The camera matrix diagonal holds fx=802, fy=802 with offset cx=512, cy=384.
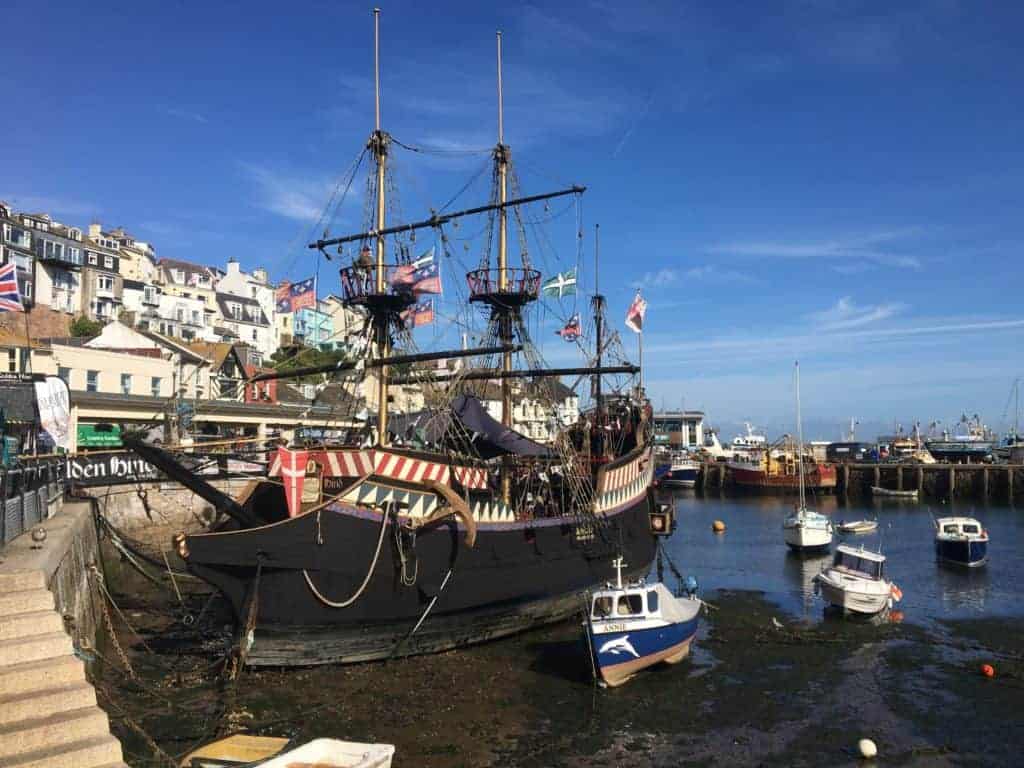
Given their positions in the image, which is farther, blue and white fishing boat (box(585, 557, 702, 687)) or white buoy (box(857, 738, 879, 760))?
blue and white fishing boat (box(585, 557, 702, 687))

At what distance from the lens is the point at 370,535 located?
19781mm

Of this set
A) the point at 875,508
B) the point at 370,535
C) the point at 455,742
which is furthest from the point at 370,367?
the point at 875,508

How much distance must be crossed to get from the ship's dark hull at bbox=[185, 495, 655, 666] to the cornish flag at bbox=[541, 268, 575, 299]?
12.0 meters

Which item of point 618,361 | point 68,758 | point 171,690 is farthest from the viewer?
point 618,361

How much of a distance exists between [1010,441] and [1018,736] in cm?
12575

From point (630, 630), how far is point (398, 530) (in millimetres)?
6157

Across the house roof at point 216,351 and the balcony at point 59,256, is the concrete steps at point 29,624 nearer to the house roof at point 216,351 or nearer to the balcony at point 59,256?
the house roof at point 216,351

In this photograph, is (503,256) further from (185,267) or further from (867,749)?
(185,267)


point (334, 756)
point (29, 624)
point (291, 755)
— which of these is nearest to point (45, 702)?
point (29, 624)

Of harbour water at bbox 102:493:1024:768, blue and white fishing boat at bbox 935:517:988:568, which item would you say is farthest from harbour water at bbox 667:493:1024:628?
harbour water at bbox 102:493:1024:768

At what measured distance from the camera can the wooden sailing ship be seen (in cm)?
1875

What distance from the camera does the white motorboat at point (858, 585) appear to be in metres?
26.7

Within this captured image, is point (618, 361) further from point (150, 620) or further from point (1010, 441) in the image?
point (1010, 441)

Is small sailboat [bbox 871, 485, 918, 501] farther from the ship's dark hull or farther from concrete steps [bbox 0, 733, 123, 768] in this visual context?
concrete steps [bbox 0, 733, 123, 768]
